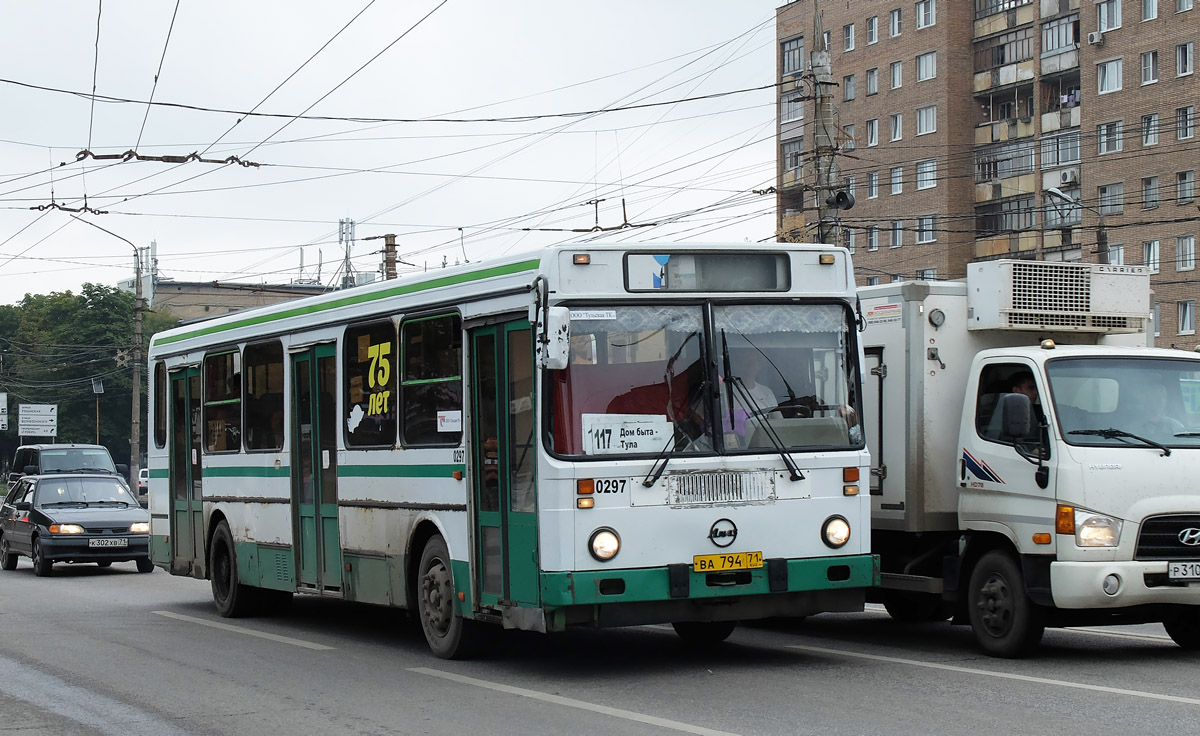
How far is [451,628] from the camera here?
1136 cm

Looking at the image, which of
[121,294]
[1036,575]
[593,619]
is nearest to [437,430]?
[593,619]

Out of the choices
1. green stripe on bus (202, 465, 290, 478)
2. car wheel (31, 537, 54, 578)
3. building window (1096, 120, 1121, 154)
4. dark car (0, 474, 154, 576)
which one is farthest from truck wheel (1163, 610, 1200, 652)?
Answer: building window (1096, 120, 1121, 154)

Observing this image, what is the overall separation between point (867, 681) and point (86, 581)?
53.3 ft

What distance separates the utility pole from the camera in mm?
23734

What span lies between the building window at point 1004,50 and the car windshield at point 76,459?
4138 centimetres

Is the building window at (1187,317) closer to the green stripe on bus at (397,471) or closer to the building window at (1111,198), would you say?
the building window at (1111,198)

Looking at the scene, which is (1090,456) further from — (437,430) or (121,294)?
(121,294)

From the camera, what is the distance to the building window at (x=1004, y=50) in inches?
2458

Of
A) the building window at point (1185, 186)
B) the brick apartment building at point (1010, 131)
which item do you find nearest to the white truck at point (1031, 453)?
the brick apartment building at point (1010, 131)

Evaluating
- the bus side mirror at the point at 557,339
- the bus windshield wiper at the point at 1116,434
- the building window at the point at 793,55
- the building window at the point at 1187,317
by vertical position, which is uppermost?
the building window at the point at 793,55

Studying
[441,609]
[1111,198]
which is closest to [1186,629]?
[441,609]

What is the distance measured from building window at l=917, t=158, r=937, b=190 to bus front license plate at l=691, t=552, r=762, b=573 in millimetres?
56684

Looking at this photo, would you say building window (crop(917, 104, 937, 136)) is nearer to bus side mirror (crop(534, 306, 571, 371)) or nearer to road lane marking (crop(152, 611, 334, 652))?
road lane marking (crop(152, 611, 334, 652))

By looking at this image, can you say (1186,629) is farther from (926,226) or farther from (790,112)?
(790,112)
